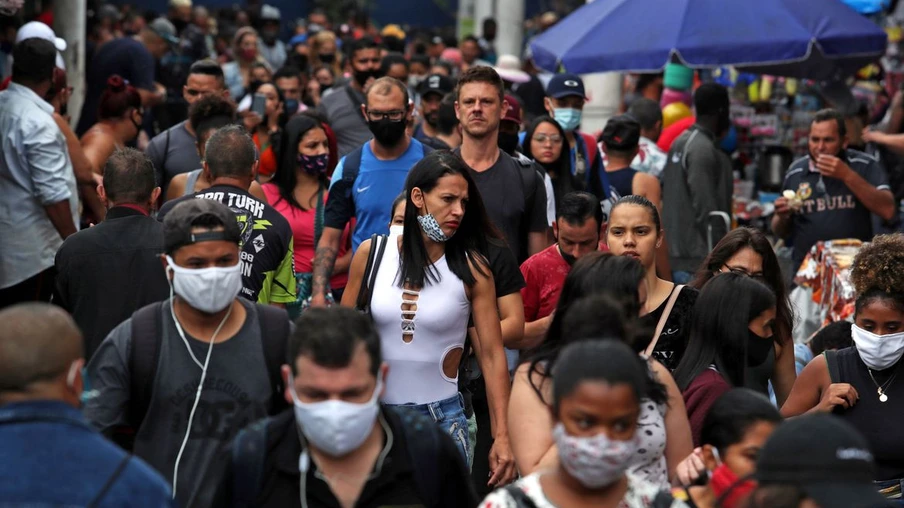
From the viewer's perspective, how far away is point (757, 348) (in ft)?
18.1

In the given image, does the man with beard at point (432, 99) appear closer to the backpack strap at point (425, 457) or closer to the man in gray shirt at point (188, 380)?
the man in gray shirt at point (188, 380)

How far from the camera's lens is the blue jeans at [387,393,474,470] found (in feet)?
18.5

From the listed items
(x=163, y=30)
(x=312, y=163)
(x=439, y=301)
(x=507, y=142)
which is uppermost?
(x=163, y=30)

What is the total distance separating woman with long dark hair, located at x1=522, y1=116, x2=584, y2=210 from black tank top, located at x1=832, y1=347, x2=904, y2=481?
128 inches

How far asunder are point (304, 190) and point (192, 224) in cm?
373

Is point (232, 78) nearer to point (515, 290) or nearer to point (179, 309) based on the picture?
point (515, 290)

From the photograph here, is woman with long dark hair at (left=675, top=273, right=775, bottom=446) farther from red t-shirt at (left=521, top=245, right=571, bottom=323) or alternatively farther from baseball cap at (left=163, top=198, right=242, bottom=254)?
baseball cap at (left=163, top=198, right=242, bottom=254)

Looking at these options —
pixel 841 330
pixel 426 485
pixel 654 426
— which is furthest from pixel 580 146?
pixel 426 485

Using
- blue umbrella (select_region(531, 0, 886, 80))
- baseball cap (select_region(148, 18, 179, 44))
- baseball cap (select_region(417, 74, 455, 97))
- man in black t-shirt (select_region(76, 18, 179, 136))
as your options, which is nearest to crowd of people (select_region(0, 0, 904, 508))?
baseball cap (select_region(417, 74, 455, 97))

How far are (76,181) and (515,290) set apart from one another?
12.6ft

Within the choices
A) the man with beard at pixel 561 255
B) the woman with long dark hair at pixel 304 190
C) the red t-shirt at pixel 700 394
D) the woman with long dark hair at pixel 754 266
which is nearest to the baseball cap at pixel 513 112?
the woman with long dark hair at pixel 304 190

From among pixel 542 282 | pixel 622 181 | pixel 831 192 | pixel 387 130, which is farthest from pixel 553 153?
pixel 831 192

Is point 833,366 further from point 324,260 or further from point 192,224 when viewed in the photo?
point 192,224

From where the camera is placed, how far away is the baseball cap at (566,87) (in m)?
10.2
